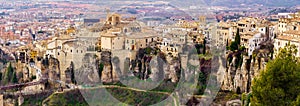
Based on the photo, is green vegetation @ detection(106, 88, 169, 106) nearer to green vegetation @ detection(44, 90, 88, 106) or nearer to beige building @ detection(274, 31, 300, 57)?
green vegetation @ detection(44, 90, 88, 106)

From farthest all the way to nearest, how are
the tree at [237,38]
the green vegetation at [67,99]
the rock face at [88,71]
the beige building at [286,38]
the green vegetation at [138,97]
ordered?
the rock face at [88,71]
the tree at [237,38]
the green vegetation at [67,99]
the green vegetation at [138,97]
the beige building at [286,38]

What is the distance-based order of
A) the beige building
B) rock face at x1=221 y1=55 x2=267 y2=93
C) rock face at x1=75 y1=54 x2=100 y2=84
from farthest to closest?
rock face at x1=75 y1=54 x2=100 y2=84
rock face at x1=221 y1=55 x2=267 y2=93
the beige building

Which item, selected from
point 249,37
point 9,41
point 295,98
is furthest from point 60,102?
point 9,41

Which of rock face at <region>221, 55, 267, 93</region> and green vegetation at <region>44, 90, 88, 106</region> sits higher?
rock face at <region>221, 55, 267, 93</region>

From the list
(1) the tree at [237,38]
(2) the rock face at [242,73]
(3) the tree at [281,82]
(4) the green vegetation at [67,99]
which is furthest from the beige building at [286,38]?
(3) the tree at [281,82]

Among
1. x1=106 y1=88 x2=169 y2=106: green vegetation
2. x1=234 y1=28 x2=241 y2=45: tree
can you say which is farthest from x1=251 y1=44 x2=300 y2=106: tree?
x1=234 y1=28 x2=241 y2=45: tree

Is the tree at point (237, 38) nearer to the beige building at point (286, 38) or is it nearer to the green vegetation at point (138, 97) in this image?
the beige building at point (286, 38)

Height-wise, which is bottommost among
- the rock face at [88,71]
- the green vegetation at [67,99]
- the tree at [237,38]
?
the green vegetation at [67,99]
